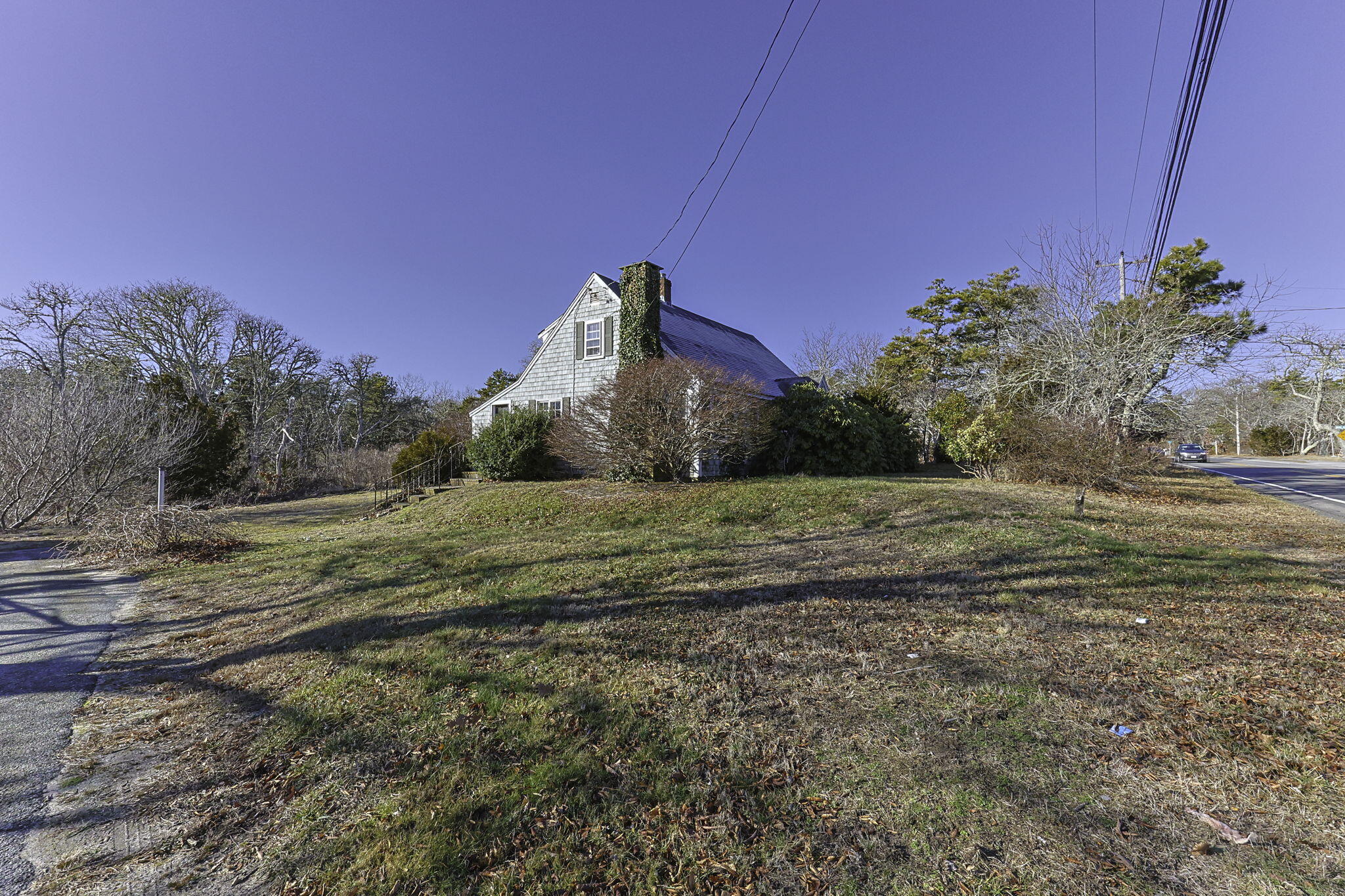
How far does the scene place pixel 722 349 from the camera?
773 inches

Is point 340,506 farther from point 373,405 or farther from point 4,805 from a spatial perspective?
point 373,405

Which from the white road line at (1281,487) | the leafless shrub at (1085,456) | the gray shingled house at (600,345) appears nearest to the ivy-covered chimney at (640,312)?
the gray shingled house at (600,345)

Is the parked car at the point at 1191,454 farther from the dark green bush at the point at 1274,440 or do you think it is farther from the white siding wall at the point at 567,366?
the white siding wall at the point at 567,366

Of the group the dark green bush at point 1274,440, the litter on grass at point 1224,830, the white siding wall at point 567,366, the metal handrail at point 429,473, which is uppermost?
the white siding wall at point 567,366

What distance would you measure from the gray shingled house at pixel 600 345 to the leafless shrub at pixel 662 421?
2.54 m

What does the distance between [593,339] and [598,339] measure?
210 millimetres

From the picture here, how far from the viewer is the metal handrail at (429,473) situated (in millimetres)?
16811

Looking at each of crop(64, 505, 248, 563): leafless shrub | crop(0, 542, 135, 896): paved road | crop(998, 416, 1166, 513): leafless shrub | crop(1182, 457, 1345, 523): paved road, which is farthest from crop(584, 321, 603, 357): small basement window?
crop(1182, 457, 1345, 523): paved road

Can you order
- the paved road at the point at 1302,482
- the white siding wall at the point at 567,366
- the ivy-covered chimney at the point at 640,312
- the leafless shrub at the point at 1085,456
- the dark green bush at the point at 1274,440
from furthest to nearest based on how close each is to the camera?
1. the dark green bush at the point at 1274,440
2. the white siding wall at the point at 567,366
3. the ivy-covered chimney at the point at 640,312
4. the paved road at the point at 1302,482
5. the leafless shrub at the point at 1085,456

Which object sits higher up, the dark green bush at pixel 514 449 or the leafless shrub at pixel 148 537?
the dark green bush at pixel 514 449

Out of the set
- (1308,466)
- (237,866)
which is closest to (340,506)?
(237,866)

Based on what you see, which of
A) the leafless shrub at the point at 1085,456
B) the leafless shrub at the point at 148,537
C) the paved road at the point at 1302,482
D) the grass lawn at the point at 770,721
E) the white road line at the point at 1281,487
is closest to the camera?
the grass lawn at the point at 770,721

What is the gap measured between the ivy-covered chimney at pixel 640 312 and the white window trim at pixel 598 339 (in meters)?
1.32

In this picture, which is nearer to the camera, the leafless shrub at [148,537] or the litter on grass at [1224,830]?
the litter on grass at [1224,830]
